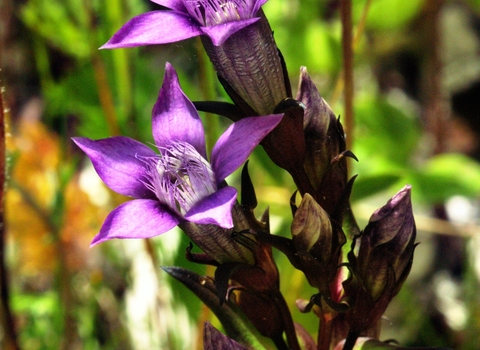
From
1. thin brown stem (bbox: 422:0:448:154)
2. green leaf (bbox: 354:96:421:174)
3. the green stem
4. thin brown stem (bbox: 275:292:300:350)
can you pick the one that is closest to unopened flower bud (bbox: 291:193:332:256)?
thin brown stem (bbox: 275:292:300:350)

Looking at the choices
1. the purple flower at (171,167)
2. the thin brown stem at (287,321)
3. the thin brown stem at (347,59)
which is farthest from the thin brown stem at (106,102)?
the thin brown stem at (287,321)

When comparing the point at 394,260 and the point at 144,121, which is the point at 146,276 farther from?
the point at 394,260

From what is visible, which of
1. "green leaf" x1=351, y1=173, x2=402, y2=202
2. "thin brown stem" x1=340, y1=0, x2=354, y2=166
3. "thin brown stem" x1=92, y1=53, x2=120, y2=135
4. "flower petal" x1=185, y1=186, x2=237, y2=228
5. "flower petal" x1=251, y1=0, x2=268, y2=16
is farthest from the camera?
"thin brown stem" x1=92, y1=53, x2=120, y2=135

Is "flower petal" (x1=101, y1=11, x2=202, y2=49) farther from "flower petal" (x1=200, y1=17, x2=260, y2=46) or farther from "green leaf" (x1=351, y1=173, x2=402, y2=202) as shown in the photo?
"green leaf" (x1=351, y1=173, x2=402, y2=202)

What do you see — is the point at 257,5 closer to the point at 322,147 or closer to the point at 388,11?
the point at 322,147

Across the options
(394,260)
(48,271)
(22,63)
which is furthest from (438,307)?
(22,63)

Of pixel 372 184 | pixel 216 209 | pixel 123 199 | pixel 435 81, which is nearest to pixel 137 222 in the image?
pixel 216 209

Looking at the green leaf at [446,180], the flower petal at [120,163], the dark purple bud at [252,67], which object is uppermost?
the dark purple bud at [252,67]

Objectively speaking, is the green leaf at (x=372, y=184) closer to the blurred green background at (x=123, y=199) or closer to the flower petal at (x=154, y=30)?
the blurred green background at (x=123, y=199)
